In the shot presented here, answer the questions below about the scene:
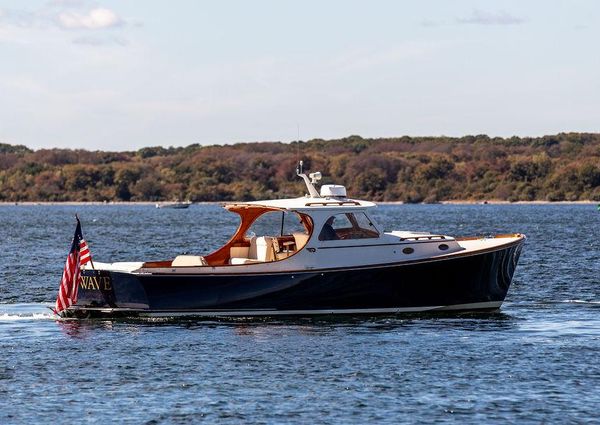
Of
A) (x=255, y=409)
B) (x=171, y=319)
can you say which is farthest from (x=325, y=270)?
(x=255, y=409)

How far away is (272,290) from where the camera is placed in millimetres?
34688

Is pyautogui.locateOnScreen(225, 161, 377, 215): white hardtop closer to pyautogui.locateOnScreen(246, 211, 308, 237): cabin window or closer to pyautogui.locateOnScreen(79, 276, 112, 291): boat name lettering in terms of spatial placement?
pyautogui.locateOnScreen(246, 211, 308, 237): cabin window

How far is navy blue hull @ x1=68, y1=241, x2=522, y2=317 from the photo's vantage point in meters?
34.5

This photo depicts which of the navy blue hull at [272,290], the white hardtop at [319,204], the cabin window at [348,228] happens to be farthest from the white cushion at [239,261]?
the cabin window at [348,228]

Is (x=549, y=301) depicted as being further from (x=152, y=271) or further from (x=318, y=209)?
(x=152, y=271)

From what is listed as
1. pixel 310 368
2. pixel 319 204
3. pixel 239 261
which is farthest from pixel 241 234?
pixel 310 368

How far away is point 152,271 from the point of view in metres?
34.4

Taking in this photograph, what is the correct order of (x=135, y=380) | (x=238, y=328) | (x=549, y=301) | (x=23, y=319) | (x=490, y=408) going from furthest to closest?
(x=549, y=301) → (x=23, y=319) → (x=238, y=328) → (x=135, y=380) → (x=490, y=408)

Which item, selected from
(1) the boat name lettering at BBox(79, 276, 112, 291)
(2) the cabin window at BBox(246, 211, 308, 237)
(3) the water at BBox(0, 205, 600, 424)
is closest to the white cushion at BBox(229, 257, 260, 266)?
(2) the cabin window at BBox(246, 211, 308, 237)

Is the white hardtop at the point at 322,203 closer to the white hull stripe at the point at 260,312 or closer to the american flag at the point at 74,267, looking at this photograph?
the white hull stripe at the point at 260,312

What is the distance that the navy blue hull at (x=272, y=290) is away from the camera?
113 feet

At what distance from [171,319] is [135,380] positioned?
762 cm

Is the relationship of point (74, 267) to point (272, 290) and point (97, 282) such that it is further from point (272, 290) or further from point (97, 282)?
point (272, 290)

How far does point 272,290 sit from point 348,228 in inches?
97.3
